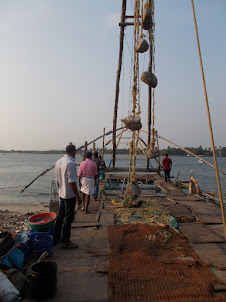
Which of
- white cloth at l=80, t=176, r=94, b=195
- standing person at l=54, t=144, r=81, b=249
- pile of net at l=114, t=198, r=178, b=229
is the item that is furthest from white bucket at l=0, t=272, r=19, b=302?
white cloth at l=80, t=176, r=94, b=195

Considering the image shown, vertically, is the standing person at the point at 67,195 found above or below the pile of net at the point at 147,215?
above

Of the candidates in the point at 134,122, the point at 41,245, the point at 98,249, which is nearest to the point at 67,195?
the point at 41,245

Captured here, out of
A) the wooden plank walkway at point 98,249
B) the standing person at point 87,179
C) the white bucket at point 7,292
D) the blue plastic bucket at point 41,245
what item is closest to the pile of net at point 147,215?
the wooden plank walkway at point 98,249

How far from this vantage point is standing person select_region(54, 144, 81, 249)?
441 cm

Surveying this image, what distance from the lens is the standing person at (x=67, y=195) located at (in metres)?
4.41

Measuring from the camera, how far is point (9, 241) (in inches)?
130

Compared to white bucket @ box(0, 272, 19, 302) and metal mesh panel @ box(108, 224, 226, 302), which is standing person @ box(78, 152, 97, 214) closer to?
metal mesh panel @ box(108, 224, 226, 302)

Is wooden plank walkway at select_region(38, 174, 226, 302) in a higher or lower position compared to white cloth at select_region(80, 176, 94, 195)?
lower

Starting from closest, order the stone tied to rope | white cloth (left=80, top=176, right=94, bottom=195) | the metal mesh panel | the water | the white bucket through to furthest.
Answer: the white bucket, the metal mesh panel, white cloth (left=80, top=176, right=94, bottom=195), the stone tied to rope, the water

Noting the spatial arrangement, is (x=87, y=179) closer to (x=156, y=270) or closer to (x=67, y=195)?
(x=67, y=195)

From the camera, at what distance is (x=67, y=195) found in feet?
14.7

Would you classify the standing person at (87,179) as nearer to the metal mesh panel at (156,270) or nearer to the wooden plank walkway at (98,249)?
the wooden plank walkway at (98,249)

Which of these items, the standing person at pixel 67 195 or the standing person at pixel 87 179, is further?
the standing person at pixel 87 179

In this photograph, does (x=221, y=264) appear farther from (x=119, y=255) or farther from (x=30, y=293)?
(x=30, y=293)
